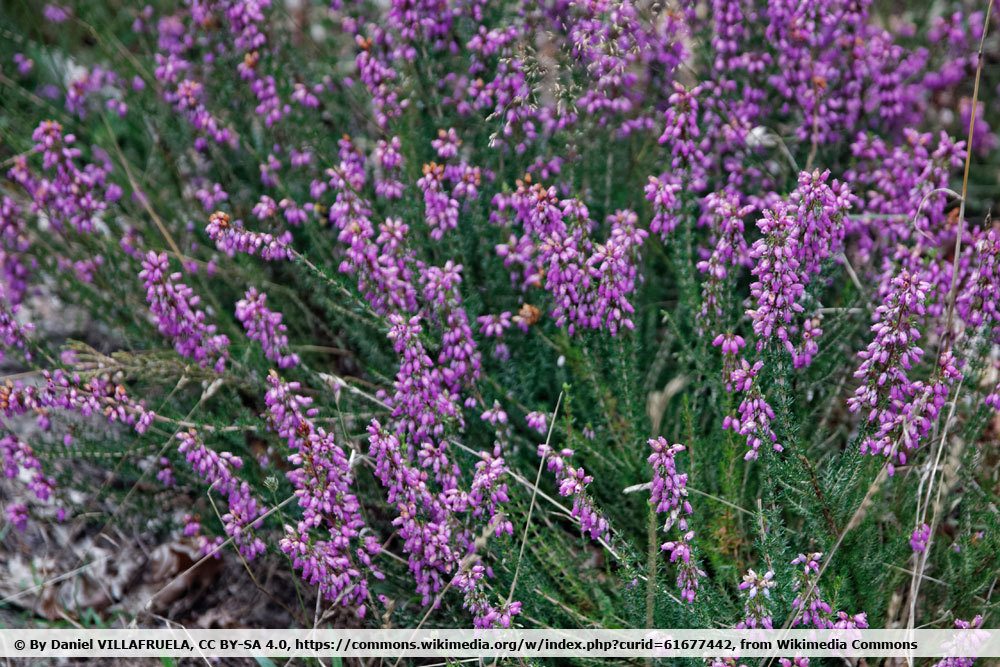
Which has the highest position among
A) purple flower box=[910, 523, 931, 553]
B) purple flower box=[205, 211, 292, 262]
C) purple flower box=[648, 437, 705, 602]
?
purple flower box=[205, 211, 292, 262]

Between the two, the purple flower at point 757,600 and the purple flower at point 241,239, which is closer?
the purple flower at point 757,600

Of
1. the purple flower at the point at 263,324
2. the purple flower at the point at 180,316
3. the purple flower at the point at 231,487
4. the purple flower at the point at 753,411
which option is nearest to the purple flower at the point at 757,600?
the purple flower at the point at 753,411

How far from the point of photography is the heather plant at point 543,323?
308cm

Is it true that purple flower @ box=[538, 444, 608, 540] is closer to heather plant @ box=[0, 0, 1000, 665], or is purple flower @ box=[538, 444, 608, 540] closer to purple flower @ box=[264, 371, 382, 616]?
heather plant @ box=[0, 0, 1000, 665]

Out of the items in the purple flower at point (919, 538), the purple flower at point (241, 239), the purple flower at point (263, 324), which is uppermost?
the purple flower at point (241, 239)

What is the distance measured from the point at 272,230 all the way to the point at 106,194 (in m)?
1.00

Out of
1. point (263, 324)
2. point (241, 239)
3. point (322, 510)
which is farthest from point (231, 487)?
point (241, 239)

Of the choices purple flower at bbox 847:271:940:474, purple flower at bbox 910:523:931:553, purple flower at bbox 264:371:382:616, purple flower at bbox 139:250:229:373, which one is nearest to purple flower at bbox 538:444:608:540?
purple flower at bbox 264:371:382:616

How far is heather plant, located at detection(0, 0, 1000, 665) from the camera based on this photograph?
3076 mm

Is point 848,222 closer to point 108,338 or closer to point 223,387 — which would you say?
point 223,387

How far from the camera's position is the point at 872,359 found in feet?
9.38

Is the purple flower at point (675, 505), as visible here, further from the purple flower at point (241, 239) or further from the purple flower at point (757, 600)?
the purple flower at point (241, 239)

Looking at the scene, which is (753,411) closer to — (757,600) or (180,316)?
(757,600)

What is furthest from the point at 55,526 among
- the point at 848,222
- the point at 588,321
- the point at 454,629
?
the point at 848,222
